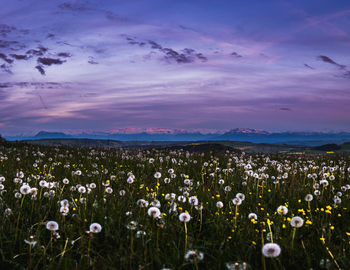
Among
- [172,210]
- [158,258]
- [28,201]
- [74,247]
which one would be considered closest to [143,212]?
[172,210]

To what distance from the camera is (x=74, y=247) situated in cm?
359

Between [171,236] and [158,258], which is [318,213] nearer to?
[171,236]

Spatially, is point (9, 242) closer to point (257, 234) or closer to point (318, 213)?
point (257, 234)

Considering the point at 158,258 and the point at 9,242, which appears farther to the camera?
the point at 9,242

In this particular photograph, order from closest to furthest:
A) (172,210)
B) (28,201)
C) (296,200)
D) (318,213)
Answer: (172,210), (28,201), (318,213), (296,200)

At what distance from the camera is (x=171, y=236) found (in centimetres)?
354

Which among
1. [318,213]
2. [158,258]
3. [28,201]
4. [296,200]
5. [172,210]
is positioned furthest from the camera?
[296,200]

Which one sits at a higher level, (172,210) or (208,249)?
(172,210)

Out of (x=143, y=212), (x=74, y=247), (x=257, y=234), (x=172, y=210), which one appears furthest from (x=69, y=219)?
(x=257, y=234)

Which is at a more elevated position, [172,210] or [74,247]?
[172,210]

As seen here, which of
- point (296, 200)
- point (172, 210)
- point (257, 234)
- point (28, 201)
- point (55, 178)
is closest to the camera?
point (257, 234)

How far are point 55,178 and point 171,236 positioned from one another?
5172 mm

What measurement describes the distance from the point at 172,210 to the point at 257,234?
122cm

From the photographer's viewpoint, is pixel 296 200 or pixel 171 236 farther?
pixel 296 200
